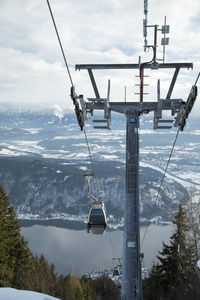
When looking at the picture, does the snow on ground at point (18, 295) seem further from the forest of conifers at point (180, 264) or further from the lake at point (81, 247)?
the lake at point (81, 247)

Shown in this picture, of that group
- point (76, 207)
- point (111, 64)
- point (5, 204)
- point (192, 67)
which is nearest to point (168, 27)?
point (192, 67)

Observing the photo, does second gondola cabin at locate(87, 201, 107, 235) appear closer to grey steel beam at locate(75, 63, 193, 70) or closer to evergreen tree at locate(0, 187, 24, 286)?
grey steel beam at locate(75, 63, 193, 70)

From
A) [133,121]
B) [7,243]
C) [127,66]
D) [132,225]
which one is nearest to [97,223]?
[132,225]

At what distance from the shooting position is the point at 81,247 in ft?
372

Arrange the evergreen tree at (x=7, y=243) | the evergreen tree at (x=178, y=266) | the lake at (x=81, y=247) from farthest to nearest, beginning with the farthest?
the lake at (x=81, y=247)
the evergreen tree at (x=178, y=266)
the evergreen tree at (x=7, y=243)

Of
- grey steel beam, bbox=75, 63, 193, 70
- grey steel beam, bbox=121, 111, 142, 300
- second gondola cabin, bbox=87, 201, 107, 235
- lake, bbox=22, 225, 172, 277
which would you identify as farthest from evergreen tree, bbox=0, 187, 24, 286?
lake, bbox=22, 225, 172, 277

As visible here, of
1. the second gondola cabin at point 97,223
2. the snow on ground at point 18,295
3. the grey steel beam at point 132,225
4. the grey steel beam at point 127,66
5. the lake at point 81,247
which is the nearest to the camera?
the snow on ground at point 18,295

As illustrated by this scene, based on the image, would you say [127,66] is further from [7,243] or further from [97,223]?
[7,243]

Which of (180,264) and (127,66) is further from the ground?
(127,66)

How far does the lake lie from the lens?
318 ft

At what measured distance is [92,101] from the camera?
8266 millimetres

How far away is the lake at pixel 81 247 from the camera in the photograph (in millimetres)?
96938

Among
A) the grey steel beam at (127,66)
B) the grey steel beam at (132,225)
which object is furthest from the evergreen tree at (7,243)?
the grey steel beam at (127,66)

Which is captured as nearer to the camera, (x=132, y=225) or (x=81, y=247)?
(x=132, y=225)
